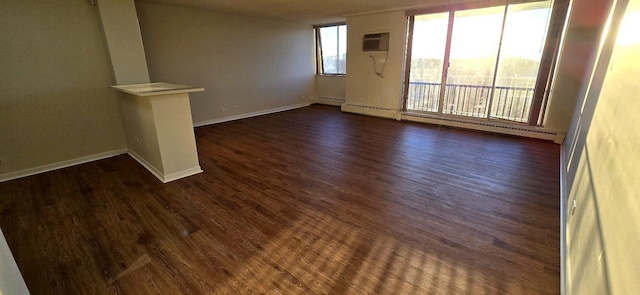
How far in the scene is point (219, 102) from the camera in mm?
5809

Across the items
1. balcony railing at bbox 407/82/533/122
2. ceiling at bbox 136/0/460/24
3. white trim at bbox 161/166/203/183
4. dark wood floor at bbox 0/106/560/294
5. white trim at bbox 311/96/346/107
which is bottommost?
dark wood floor at bbox 0/106/560/294

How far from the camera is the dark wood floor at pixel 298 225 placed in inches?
64.6

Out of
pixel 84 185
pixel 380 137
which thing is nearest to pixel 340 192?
pixel 380 137

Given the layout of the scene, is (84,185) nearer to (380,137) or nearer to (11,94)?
(11,94)

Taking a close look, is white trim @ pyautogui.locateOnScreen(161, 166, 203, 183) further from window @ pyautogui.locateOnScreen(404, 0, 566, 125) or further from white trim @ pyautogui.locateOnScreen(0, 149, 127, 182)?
window @ pyautogui.locateOnScreen(404, 0, 566, 125)

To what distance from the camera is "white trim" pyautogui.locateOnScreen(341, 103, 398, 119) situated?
19.6ft

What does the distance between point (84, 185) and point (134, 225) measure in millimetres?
1280

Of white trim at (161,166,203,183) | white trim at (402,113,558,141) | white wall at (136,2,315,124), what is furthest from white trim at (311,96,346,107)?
white trim at (161,166,203,183)

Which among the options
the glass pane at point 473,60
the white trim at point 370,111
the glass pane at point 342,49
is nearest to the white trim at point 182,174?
the white trim at point 370,111

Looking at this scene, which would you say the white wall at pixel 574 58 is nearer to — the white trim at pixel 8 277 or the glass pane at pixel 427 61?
the glass pane at pixel 427 61

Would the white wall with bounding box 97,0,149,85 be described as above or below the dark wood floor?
above

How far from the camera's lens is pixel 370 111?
637 centimetres

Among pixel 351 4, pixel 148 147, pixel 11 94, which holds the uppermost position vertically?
pixel 351 4

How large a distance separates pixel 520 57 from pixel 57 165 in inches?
270
